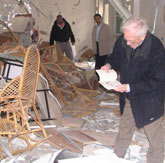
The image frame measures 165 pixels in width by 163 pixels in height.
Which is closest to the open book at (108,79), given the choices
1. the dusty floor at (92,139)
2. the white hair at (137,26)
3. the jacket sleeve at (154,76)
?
the jacket sleeve at (154,76)

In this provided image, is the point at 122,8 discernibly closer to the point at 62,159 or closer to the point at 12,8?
the point at 62,159

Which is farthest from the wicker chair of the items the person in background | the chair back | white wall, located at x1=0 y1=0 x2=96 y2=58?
white wall, located at x1=0 y1=0 x2=96 y2=58

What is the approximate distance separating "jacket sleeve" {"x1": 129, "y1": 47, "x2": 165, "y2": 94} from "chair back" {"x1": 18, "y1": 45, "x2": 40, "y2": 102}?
103 cm

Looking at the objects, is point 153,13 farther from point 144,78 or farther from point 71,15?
point 71,15

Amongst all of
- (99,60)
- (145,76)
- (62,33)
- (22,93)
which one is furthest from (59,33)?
(145,76)

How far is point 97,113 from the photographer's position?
4703 millimetres

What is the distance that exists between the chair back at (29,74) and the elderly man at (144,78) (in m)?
0.88

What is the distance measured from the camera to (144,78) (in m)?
2.47

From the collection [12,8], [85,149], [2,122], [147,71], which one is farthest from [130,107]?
[12,8]

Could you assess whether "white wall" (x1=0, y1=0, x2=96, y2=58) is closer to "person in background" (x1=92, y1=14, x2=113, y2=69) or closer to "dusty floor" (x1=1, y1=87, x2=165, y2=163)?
"person in background" (x1=92, y1=14, x2=113, y2=69)

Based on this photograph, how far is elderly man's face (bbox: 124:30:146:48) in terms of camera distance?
2374mm

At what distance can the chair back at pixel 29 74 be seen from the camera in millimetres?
2562

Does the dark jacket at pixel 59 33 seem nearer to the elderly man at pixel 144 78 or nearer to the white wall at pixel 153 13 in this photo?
the white wall at pixel 153 13

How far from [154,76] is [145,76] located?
0.13 metres
